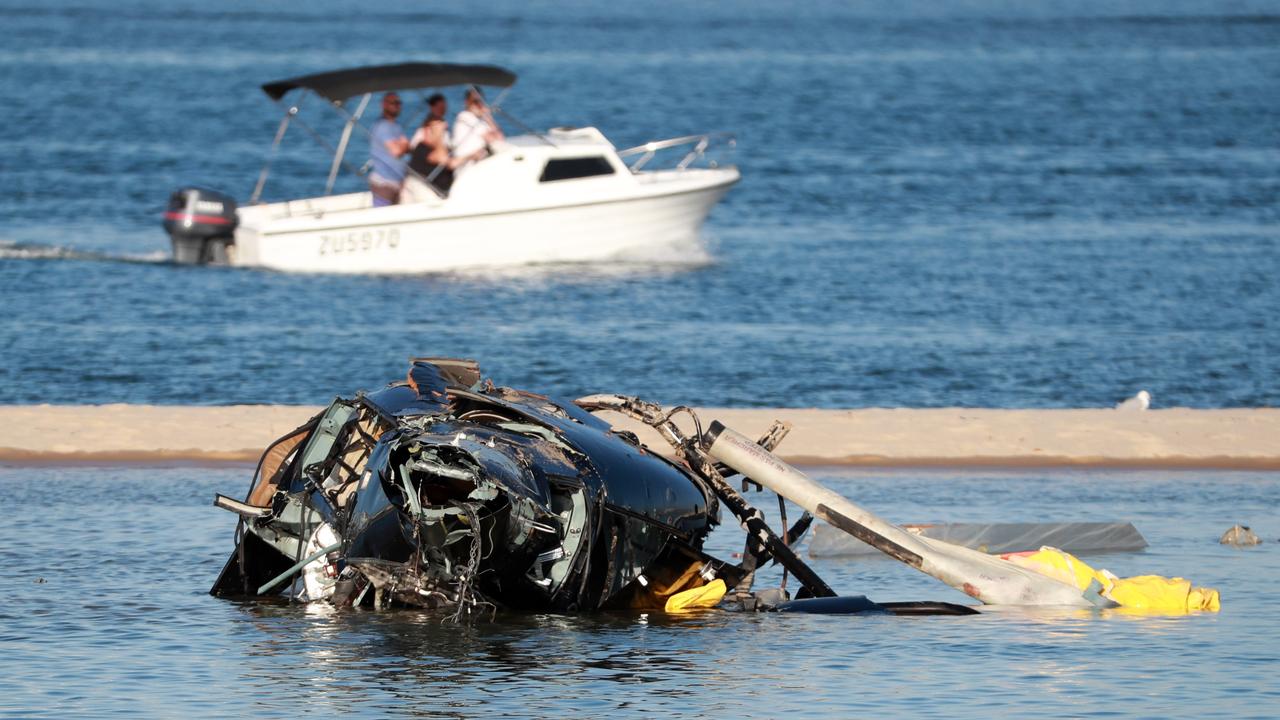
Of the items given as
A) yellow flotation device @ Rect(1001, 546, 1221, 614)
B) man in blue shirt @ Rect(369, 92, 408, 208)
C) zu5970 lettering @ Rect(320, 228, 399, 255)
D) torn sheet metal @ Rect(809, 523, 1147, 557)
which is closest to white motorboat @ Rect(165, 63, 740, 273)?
zu5970 lettering @ Rect(320, 228, 399, 255)

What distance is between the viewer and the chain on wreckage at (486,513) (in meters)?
11.2

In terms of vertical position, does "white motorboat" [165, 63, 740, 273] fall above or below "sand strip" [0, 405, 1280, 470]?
above

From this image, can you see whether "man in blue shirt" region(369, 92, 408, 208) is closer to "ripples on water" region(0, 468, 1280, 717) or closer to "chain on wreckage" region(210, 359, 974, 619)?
"ripples on water" region(0, 468, 1280, 717)

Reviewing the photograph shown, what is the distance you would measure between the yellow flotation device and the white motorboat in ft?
65.2

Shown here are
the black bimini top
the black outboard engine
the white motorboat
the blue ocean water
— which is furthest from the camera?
the black outboard engine

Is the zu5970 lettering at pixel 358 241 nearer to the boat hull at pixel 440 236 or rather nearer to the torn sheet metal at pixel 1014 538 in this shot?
the boat hull at pixel 440 236

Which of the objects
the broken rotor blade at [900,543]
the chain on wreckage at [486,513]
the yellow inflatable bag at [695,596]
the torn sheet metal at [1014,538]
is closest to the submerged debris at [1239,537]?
the torn sheet metal at [1014,538]

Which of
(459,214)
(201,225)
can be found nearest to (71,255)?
(201,225)

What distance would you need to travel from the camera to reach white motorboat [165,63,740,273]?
107 feet

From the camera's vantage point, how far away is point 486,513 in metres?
11.2

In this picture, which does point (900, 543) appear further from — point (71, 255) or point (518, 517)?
point (71, 255)

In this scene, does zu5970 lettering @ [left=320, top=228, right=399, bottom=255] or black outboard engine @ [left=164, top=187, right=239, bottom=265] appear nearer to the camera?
zu5970 lettering @ [left=320, top=228, right=399, bottom=255]

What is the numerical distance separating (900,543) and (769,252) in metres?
25.3

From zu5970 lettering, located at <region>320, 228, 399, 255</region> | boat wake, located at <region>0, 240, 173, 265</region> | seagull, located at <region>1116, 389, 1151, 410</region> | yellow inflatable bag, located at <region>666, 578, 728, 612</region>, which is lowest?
yellow inflatable bag, located at <region>666, 578, 728, 612</region>
